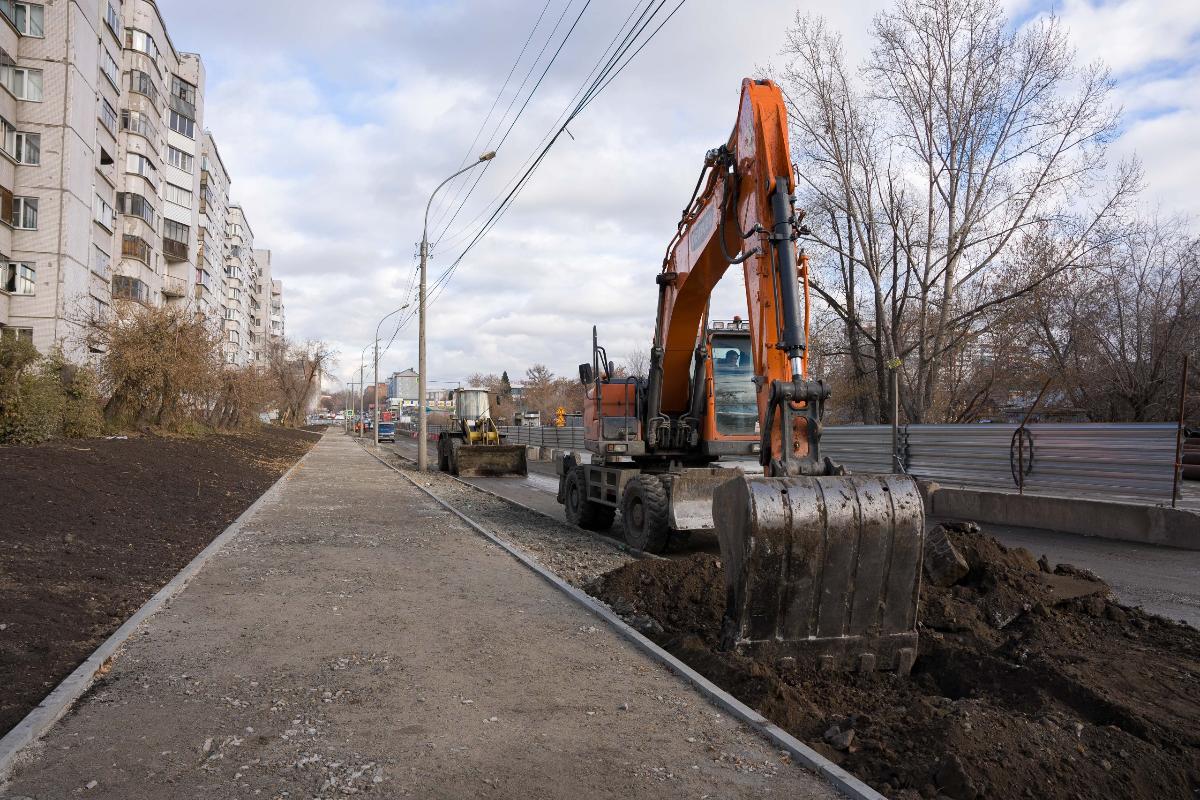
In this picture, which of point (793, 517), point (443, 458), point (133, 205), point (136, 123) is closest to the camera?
point (793, 517)

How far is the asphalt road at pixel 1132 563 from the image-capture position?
23.2 feet

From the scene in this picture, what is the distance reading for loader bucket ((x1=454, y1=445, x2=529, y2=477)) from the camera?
83.6 ft

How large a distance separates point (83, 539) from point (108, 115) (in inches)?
1272

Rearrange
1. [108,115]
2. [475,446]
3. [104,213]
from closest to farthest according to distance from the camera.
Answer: [475,446], [104,213], [108,115]

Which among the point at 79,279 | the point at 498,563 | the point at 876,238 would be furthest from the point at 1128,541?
the point at 79,279

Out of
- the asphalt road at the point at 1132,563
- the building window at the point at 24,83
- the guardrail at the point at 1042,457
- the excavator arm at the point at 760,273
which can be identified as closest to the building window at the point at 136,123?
the building window at the point at 24,83

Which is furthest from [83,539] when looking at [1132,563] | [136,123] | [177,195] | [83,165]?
[177,195]

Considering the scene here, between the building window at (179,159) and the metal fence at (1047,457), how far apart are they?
46.9 metres

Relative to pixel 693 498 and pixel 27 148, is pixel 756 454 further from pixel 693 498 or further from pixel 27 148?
pixel 27 148

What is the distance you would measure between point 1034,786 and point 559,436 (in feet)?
A: 114

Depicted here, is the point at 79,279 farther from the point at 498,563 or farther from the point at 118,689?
the point at 118,689

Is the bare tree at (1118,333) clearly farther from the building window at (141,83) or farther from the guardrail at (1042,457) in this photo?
the building window at (141,83)

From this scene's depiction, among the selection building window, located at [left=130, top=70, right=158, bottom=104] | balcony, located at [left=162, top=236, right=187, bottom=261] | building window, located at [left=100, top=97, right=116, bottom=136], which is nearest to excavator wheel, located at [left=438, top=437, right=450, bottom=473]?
building window, located at [left=100, top=97, right=116, bottom=136]

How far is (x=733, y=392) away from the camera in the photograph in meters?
10.5
